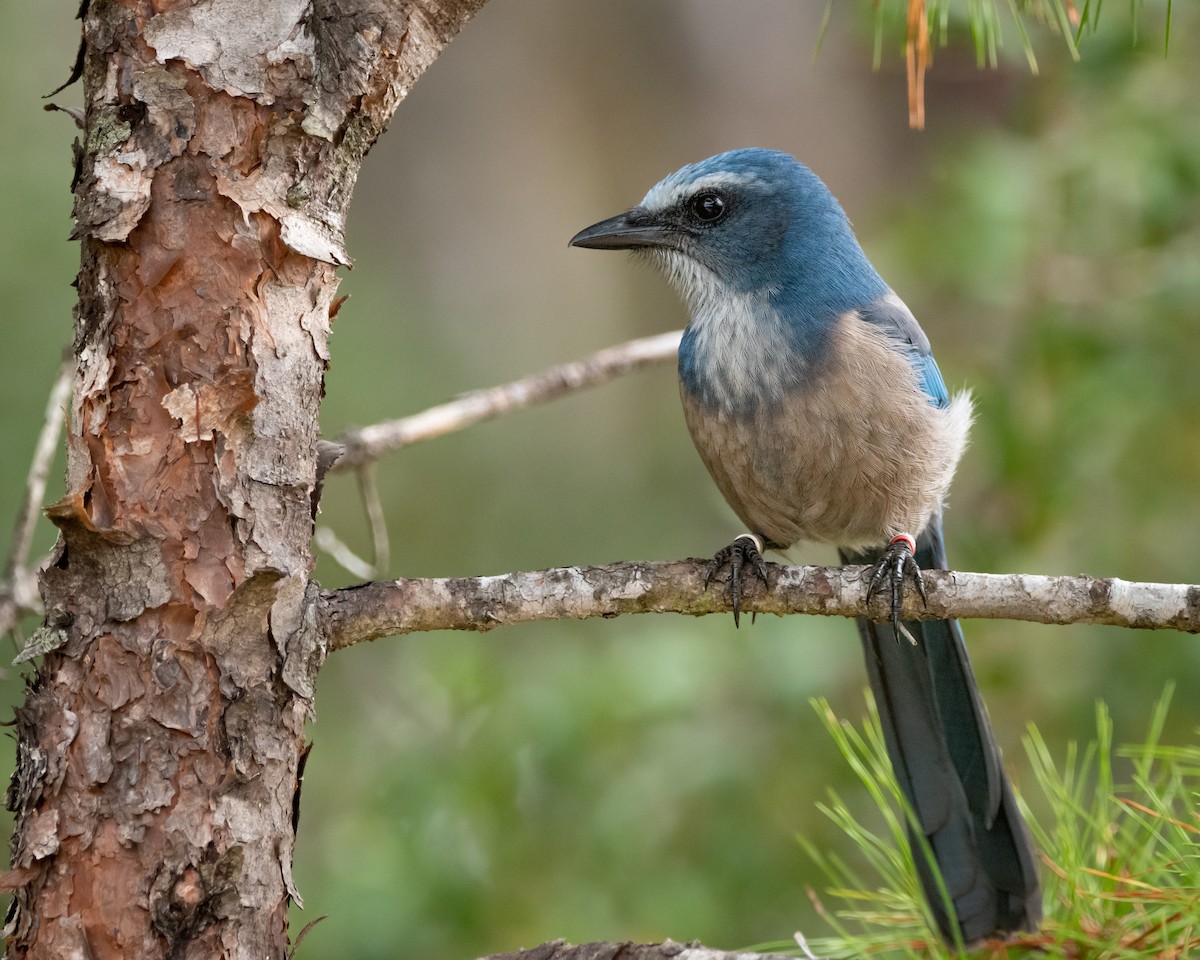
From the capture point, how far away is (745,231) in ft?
12.8

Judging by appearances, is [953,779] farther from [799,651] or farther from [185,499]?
[185,499]

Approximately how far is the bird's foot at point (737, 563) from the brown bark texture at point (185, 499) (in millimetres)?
914

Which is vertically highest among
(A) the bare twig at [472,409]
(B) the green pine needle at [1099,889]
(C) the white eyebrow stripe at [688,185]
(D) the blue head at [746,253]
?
(C) the white eyebrow stripe at [688,185]

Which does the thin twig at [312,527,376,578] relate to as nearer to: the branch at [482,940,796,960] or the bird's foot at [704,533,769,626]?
the bird's foot at [704,533,769,626]

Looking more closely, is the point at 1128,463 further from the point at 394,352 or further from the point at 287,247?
the point at 394,352

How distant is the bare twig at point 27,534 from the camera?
2.80 m

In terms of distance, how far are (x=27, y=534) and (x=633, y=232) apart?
6.54 feet

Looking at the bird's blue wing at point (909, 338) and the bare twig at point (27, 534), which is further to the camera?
the bird's blue wing at point (909, 338)

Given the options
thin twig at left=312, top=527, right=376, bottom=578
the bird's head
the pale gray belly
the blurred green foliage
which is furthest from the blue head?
thin twig at left=312, top=527, right=376, bottom=578

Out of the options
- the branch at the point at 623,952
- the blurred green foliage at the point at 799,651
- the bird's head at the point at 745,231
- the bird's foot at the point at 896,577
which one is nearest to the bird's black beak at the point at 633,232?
the bird's head at the point at 745,231

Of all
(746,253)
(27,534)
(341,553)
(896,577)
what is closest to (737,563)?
(896,577)

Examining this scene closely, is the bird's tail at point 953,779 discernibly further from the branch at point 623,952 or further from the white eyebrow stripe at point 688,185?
the white eyebrow stripe at point 688,185

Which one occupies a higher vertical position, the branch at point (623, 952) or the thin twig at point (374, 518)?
the thin twig at point (374, 518)

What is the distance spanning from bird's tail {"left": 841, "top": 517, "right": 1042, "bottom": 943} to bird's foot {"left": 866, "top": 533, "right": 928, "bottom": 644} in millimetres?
456
